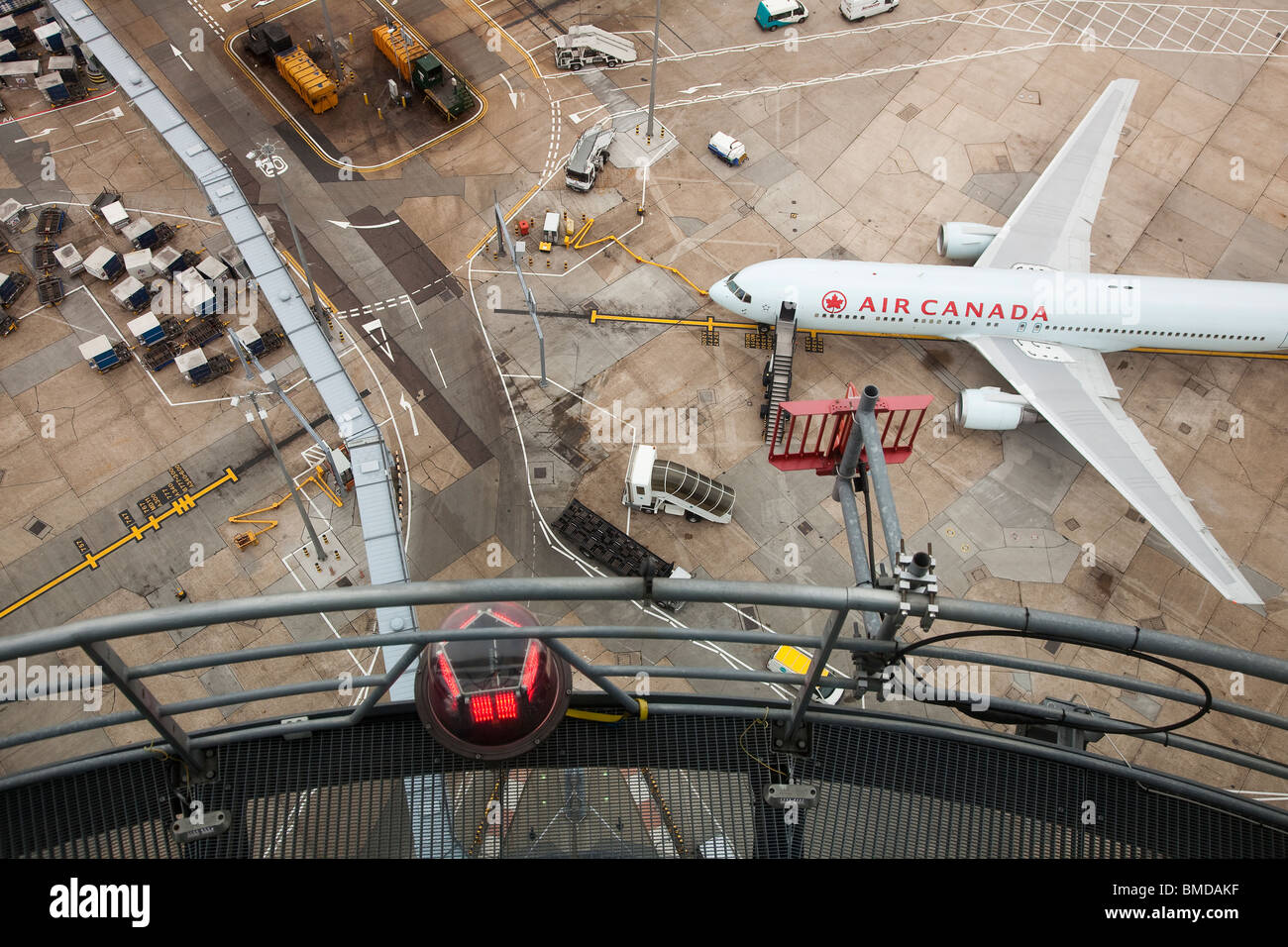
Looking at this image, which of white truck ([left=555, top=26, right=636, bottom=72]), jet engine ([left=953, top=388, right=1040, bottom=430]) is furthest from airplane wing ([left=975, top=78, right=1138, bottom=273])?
white truck ([left=555, top=26, right=636, bottom=72])

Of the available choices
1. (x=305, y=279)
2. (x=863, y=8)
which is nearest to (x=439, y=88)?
(x=305, y=279)

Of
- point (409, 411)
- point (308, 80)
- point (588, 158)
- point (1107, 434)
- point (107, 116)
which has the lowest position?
point (1107, 434)

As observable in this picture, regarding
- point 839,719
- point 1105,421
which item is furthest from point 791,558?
point 839,719

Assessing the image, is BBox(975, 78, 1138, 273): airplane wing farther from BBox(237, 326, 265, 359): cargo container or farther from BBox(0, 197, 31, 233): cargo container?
BBox(0, 197, 31, 233): cargo container

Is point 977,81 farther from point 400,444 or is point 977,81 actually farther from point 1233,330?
point 400,444

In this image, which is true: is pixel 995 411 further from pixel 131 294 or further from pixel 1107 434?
pixel 131 294

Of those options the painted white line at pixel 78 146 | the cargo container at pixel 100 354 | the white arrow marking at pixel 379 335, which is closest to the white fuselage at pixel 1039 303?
the white arrow marking at pixel 379 335
